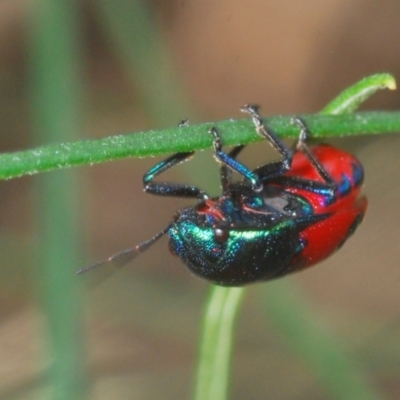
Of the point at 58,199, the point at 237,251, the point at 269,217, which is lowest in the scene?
the point at 237,251

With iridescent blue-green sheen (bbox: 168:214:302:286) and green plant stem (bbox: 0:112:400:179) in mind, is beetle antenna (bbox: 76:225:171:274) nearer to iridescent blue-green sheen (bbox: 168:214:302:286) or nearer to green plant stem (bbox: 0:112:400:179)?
iridescent blue-green sheen (bbox: 168:214:302:286)

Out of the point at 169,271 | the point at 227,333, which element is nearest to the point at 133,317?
the point at 169,271

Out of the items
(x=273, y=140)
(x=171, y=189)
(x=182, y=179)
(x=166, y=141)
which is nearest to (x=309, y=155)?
(x=273, y=140)

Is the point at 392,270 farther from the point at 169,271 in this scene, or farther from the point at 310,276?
the point at 169,271

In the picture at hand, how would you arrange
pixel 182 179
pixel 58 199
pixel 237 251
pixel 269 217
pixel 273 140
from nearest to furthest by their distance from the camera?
pixel 273 140, pixel 237 251, pixel 269 217, pixel 58 199, pixel 182 179

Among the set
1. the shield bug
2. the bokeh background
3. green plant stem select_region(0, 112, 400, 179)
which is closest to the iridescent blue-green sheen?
the shield bug

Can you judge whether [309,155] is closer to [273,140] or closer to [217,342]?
[273,140]
